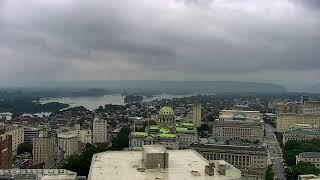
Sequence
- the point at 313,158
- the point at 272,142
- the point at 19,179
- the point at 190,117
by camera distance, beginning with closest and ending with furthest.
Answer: the point at 19,179 → the point at 313,158 → the point at 272,142 → the point at 190,117

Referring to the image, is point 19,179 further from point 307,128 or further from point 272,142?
point 307,128

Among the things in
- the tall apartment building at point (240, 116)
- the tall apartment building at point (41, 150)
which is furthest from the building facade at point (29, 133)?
the tall apartment building at point (240, 116)

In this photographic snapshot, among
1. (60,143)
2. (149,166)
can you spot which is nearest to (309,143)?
(60,143)

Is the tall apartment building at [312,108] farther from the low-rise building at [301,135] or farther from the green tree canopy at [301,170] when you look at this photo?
the green tree canopy at [301,170]

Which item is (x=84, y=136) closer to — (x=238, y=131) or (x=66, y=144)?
(x=66, y=144)

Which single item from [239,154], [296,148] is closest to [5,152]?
[239,154]
